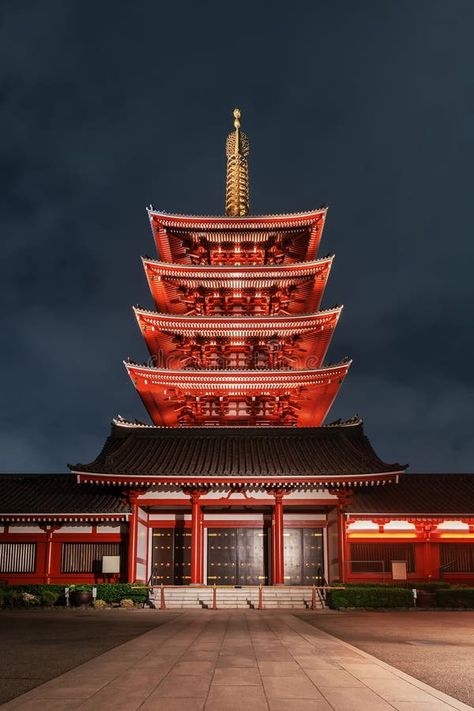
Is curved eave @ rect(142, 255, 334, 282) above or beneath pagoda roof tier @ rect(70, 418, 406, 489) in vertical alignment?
above

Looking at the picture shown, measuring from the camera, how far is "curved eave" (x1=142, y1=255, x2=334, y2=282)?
39.1 metres

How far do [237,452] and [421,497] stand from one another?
996 centimetres

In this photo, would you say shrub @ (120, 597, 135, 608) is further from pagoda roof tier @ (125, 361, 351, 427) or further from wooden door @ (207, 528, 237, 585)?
pagoda roof tier @ (125, 361, 351, 427)

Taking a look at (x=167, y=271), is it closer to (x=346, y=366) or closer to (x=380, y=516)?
(x=346, y=366)

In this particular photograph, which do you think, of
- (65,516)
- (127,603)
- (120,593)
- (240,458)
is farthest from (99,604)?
(240,458)

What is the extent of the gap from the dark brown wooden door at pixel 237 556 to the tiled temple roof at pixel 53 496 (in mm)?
5624

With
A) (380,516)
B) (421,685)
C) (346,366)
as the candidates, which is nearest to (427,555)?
(380,516)

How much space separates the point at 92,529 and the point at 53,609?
528 cm

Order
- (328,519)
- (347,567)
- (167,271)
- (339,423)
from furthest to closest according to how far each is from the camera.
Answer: (167,271)
(339,423)
(328,519)
(347,567)

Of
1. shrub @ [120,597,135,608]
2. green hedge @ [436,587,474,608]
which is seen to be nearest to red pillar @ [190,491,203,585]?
shrub @ [120,597,135,608]

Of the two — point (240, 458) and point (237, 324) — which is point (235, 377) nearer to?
point (237, 324)

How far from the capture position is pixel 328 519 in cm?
3331

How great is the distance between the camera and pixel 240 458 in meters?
32.8

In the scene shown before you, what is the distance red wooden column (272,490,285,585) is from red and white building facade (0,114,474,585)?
0.17ft
